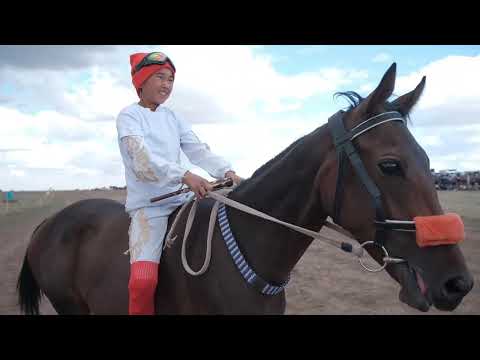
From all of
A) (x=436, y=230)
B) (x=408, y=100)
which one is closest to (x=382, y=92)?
(x=408, y=100)

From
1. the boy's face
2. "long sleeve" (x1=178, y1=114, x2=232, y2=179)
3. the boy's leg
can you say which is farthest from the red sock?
the boy's face

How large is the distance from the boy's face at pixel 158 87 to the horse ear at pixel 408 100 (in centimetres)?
174

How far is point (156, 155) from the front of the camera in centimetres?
299

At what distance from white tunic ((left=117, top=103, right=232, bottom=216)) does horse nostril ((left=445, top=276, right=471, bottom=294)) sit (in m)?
1.73

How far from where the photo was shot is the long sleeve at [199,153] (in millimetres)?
3523

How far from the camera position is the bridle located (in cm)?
219

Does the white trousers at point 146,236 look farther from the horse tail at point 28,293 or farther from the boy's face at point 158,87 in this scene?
the horse tail at point 28,293

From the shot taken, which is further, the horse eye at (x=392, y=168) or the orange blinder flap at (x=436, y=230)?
the horse eye at (x=392, y=168)

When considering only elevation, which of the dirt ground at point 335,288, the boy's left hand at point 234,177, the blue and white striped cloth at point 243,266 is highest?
the boy's left hand at point 234,177

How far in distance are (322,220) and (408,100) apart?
921 mm

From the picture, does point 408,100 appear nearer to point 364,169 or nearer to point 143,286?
point 364,169

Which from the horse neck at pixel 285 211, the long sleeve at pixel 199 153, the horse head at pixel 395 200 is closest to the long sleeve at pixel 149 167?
the horse neck at pixel 285 211

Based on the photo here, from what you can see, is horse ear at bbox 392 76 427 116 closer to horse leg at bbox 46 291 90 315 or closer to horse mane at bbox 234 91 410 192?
horse mane at bbox 234 91 410 192
